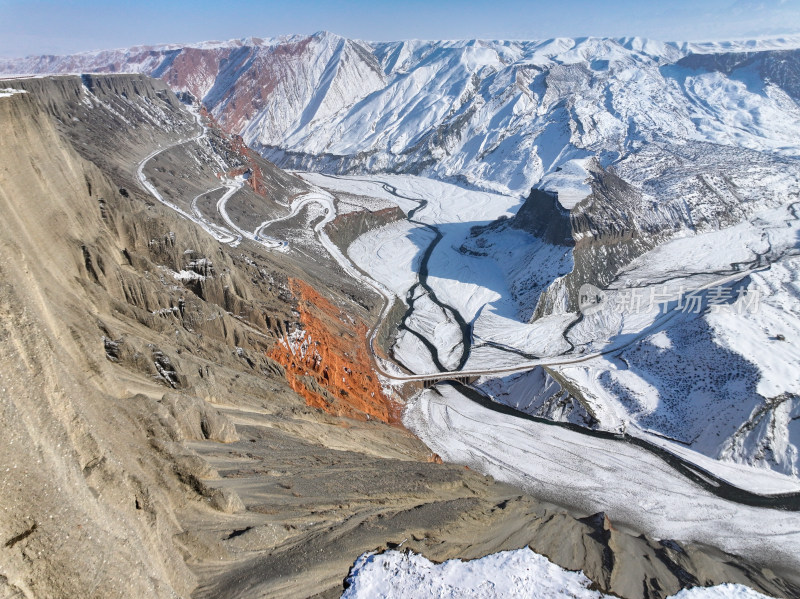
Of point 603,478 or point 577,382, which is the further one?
point 577,382

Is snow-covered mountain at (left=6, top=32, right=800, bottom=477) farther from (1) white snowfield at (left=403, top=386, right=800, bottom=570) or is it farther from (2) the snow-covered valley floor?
(1) white snowfield at (left=403, top=386, right=800, bottom=570)

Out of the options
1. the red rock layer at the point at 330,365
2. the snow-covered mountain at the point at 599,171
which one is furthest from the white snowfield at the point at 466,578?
the snow-covered mountain at the point at 599,171

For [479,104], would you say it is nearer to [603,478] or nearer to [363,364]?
[363,364]

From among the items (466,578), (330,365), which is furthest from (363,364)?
(466,578)

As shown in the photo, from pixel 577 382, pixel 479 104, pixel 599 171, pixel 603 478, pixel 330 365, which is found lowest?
pixel 603 478

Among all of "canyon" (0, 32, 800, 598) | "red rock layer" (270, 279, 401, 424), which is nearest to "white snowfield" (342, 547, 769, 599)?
"canyon" (0, 32, 800, 598)

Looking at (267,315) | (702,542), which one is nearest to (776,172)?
(702,542)
